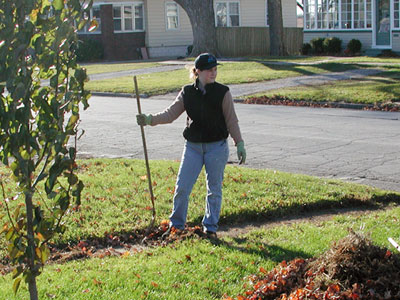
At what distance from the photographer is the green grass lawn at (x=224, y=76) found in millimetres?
22727

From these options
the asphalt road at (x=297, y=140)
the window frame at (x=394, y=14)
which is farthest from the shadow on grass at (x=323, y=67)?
the asphalt road at (x=297, y=140)

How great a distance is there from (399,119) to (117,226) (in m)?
9.63

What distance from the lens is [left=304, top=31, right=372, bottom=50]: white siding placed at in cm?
3584

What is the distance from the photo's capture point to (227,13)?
43875mm

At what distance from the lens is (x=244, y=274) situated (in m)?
5.33

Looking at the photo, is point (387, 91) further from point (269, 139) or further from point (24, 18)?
point (24, 18)

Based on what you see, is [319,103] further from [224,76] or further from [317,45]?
[317,45]

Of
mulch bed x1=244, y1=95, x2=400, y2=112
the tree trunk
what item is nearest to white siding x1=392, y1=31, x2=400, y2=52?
mulch bed x1=244, y1=95, x2=400, y2=112

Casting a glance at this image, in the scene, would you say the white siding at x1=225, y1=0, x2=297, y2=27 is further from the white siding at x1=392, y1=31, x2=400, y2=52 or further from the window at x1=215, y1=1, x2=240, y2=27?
the white siding at x1=392, y1=31, x2=400, y2=52

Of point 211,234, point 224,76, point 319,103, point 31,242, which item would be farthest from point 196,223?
point 224,76

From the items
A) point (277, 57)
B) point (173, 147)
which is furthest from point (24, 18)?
point (277, 57)

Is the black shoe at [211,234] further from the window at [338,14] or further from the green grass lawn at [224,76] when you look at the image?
the window at [338,14]

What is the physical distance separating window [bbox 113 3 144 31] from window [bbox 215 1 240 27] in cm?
519

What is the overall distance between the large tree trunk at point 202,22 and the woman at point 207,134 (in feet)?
89.5
